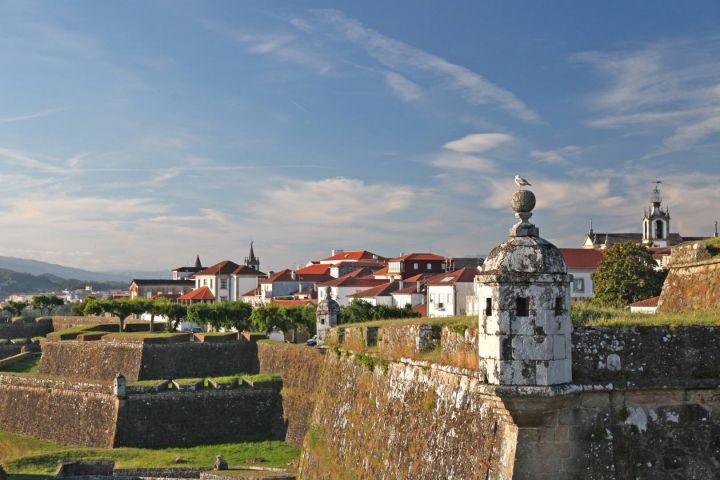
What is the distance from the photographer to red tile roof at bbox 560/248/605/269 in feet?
215

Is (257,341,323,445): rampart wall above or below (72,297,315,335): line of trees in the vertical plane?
below

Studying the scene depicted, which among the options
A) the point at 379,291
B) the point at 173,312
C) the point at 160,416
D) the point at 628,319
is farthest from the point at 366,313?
the point at 628,319

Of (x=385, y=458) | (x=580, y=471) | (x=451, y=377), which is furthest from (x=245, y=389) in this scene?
(x=580, y=471)

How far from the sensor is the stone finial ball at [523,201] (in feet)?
33.0

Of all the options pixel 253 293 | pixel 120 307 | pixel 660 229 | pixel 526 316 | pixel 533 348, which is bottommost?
pixel 120 307

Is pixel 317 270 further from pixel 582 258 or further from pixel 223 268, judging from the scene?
pixel 582 258

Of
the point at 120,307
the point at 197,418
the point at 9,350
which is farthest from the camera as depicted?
the point at 120,307

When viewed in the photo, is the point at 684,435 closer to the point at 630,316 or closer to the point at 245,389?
the point at 630,316

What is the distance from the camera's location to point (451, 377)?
491 inches

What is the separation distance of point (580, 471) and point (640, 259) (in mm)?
42345

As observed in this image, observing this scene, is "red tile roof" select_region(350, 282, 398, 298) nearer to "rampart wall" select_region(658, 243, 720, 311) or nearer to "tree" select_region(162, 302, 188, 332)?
"tree" select_region(162, 302, 188, 332)

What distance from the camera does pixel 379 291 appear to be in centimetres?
7681

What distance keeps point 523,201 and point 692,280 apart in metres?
6.56

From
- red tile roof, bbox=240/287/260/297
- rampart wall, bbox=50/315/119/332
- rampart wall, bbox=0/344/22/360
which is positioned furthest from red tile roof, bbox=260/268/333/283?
rampart wall, bbox=0/344/22/360
